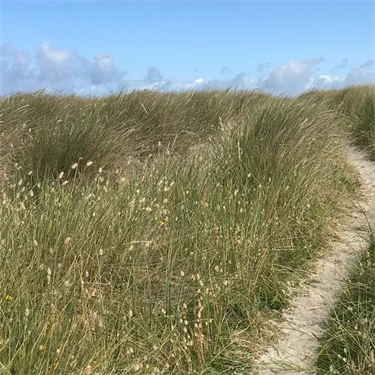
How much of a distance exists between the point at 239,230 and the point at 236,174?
1.38 m

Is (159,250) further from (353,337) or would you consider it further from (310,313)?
(353,337)

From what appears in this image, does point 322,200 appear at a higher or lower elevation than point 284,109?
lower

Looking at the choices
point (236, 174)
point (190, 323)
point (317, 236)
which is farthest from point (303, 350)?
point (236, 174)

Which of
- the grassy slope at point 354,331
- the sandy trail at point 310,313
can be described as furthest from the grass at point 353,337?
the sandy trail at point 310,313

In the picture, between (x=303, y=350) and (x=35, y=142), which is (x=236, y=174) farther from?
(x=35, y=142)

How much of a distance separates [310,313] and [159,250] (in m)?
1.29

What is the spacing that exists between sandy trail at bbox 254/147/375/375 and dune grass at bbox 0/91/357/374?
0.47ft

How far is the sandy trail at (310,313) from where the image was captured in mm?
2906

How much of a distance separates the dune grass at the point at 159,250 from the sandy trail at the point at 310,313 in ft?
0.47

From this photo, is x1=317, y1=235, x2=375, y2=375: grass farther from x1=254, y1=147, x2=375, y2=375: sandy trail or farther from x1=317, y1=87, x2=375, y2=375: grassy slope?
x1=254, y1=147, x2=375, y2=375: sandy trail

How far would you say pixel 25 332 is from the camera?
1.91 m

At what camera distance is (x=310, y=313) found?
3.51 meters

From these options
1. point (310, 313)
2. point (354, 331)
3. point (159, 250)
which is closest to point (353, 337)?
point (354, 331)

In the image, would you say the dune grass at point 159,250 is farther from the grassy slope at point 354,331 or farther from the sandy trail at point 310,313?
the grassy slope at point 354,331
